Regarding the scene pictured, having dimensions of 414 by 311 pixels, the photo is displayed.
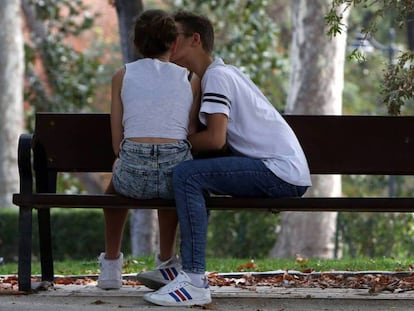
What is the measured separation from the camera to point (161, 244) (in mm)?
6535

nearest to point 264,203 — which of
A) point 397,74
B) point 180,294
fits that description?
point 180,294

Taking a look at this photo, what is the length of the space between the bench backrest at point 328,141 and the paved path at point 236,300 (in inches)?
29.0

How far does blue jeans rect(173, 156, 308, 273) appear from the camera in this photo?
19.4ft

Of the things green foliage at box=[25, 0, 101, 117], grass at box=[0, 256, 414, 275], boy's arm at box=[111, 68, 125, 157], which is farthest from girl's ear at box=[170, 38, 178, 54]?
green foliage at box=[25, 0, 101, 117]

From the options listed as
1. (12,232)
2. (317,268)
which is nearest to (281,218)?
(12,232)

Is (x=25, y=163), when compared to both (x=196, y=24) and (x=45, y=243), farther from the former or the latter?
(x=196, y=24)

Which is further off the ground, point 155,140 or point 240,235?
point 155,140

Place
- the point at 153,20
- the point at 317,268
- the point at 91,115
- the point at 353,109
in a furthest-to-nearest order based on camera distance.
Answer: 1. the point at 353,109
2. the point at 317,268
3. the point at 91,115
4. the point at 153,20

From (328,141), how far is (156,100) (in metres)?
1.32

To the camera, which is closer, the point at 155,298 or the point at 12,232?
the point at 155,298

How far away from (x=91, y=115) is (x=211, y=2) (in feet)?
39.7

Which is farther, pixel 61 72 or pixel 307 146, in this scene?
pixel 61 72

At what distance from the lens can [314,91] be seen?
15.4 m

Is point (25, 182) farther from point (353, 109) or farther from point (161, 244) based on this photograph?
point (353, 109)
